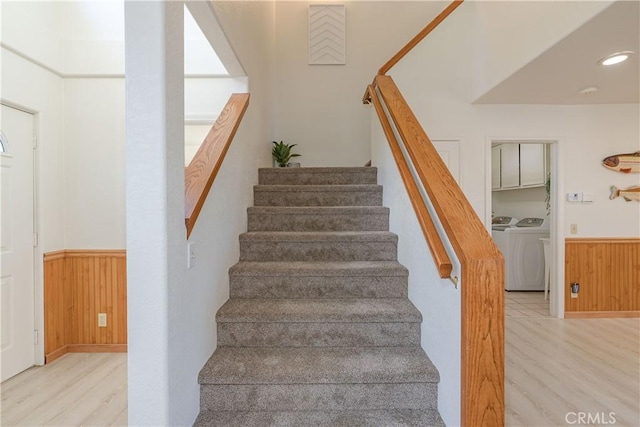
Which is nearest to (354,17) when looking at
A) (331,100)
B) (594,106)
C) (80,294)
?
(331,100)

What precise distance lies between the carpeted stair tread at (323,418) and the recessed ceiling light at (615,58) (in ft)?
9.32

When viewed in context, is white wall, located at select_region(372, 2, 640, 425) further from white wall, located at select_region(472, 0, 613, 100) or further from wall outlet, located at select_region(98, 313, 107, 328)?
wall outlet, located at select_region(98, 313, 107, 328)

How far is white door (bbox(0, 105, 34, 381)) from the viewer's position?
2.39 meters

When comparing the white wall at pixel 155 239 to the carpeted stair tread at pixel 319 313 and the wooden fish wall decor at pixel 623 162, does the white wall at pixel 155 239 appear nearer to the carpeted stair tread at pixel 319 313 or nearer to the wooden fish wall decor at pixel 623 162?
the carpeted stair tread at pixel 319 313

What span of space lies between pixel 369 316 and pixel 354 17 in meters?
4.05

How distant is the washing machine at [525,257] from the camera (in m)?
4.57

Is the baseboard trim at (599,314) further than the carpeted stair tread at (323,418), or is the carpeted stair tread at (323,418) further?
the baseboard trim at (599,314)

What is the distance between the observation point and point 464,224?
4.35 ft

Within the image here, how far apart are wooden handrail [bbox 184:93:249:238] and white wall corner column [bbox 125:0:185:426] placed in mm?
206

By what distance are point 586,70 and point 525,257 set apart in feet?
9.14

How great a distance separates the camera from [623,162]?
355 centimetres

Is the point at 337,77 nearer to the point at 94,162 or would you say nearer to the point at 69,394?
the point at 94,162

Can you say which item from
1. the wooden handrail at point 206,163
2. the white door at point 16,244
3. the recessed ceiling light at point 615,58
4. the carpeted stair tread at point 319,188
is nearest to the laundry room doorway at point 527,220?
the recessed ceiling light at point 615,58

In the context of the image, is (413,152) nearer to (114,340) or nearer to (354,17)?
(114,340)
